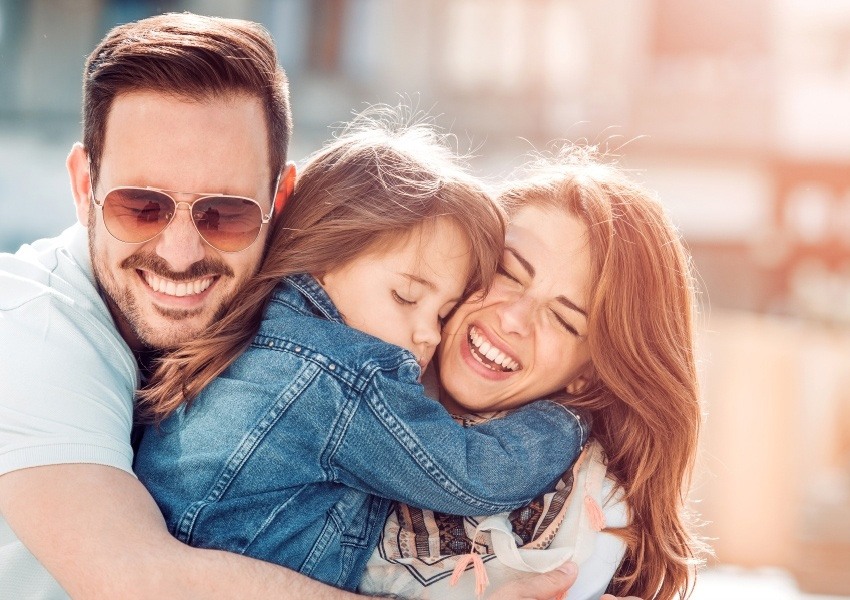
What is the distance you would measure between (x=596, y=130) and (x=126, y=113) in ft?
47.4

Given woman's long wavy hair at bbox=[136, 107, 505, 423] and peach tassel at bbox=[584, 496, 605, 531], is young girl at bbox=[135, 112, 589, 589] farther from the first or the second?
peach tassel at bbox=[584, 496, 605, 531]

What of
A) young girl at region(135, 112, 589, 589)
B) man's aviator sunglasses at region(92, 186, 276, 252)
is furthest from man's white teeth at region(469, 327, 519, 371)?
man's aviator sunglasses at region(92, 186, 276, 252)

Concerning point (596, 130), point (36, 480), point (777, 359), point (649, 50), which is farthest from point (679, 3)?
point (36, 480)

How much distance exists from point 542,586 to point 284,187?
1.34 metres

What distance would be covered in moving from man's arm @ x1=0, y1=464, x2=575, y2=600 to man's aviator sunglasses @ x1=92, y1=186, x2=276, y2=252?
2.15 ft

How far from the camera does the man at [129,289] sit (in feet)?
8.13

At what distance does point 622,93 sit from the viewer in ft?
56.9

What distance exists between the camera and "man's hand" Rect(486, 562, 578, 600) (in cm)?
282

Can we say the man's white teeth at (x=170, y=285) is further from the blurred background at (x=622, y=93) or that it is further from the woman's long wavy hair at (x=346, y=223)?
the blurred background at (x=622, y=93)

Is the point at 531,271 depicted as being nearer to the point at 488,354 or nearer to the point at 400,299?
the point at 488,354

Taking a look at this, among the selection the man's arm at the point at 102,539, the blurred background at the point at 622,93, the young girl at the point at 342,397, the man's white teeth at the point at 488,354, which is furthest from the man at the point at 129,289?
the blurred background at the point at 622,93

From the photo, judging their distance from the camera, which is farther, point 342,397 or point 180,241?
point 180,241

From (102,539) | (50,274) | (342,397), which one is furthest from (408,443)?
(50,274)

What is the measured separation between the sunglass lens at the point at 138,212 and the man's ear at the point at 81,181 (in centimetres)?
22
